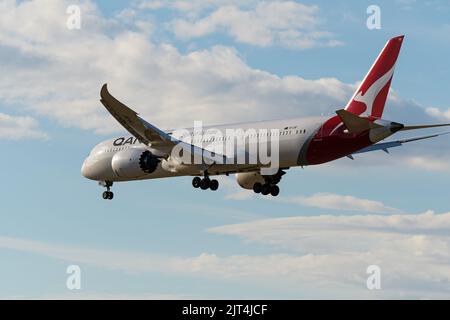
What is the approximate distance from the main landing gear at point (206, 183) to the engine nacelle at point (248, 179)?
4206 mm

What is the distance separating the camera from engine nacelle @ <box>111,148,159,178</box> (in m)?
60.1

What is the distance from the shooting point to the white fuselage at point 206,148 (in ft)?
179

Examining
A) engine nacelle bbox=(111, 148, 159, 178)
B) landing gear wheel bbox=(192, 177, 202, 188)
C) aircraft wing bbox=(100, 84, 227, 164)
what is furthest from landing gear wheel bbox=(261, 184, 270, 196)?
engine nacelle bbox=(111, 148, 159, 178)

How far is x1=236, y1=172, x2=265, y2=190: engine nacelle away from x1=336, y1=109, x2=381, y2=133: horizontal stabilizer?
11417mm

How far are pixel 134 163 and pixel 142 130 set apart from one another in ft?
16.4

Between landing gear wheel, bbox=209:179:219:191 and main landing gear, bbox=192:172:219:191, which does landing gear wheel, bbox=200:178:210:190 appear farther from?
landing gear wheel, bbox=209:179:219:191

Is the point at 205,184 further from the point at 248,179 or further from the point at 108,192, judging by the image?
the point at 108,192

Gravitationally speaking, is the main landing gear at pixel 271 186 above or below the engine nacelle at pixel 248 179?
below

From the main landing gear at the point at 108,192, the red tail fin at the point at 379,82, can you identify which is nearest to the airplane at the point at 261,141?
the red tail fin at the point at 379,82

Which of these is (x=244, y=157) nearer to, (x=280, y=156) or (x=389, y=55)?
(x=280, y=156)

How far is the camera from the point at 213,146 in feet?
195

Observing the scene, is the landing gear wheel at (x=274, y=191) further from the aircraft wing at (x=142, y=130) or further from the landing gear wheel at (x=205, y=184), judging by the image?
the aircraft wing at (x=142, y=130)
